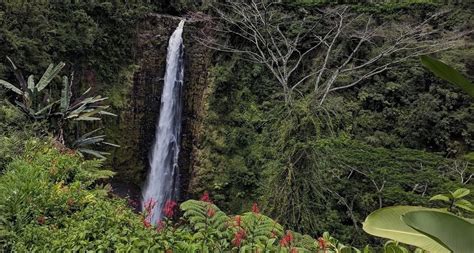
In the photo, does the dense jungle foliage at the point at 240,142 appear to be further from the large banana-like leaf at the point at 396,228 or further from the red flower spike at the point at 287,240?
the large banana-like leaf at the point at 396,228

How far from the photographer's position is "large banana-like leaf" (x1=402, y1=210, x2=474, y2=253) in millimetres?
925

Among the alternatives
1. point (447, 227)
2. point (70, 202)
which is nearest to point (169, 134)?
point (70, 202)

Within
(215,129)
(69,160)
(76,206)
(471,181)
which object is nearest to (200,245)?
(76,206)

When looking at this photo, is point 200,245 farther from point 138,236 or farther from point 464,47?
point 464,47

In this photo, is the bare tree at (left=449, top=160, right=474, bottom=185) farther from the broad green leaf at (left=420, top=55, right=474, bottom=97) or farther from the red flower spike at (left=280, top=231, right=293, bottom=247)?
the broad green leaf at (left=420, top=55, right=474, bottom=97)

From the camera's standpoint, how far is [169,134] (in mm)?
11211

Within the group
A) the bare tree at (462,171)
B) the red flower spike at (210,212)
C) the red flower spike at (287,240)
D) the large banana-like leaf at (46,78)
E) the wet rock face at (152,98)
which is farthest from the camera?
the wet rock face at (152,98)

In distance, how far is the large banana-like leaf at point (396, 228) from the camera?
4.08ft

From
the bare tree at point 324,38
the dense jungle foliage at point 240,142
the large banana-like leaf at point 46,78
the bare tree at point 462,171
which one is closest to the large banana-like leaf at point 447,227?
the dense jungle foliage at point 240,142

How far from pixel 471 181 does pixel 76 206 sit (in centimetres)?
757

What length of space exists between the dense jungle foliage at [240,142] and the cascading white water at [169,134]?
0.56 metres

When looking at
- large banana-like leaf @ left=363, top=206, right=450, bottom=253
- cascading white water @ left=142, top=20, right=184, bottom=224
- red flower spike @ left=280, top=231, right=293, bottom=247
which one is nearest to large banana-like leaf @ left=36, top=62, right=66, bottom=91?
cascading white water @ left=142, top=20, right=184, bottom=224

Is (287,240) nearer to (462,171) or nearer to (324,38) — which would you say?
(462,171)

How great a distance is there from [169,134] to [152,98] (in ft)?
4.02
